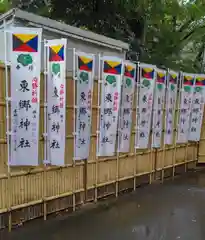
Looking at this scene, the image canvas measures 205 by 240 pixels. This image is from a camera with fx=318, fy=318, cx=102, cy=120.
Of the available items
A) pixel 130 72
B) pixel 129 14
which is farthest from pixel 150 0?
→ pixel 130 72

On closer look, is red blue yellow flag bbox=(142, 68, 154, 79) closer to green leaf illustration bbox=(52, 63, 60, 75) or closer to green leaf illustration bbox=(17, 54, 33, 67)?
green leaf illustration bbox=(52, 63, 60, 75)

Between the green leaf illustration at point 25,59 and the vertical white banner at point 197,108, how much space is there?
485 centimetres

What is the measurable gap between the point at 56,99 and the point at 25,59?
0.73 m

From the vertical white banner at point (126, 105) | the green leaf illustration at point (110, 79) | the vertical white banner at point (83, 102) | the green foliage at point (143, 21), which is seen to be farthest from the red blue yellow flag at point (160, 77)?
the green foliage at point (143, 21)

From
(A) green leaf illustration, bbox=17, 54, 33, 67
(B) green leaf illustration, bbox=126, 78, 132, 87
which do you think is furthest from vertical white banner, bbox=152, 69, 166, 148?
(A) green leaf illustration, bbox=17, 54, 33, 67

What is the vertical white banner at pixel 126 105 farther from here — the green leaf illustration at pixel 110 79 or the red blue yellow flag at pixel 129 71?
the green leaf illustration at pixel 110 79

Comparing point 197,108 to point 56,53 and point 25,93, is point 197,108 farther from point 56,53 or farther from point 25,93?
point 25,93

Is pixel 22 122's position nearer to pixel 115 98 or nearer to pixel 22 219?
pixel 22 219

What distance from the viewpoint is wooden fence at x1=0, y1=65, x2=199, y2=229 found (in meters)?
4.25

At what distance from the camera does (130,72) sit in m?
5.74

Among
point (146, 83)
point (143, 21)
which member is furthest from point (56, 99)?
point (143, 21)

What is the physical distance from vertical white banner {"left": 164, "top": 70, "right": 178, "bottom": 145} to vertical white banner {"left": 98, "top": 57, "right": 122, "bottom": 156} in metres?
1.92

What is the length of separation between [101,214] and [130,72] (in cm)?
251

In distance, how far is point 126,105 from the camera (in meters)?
5.82
